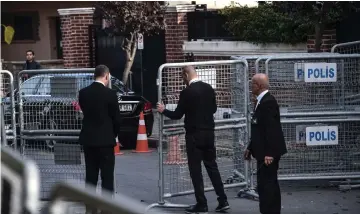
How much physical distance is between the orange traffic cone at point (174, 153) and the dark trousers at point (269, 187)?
5.46 ft

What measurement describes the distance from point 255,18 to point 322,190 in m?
6.89

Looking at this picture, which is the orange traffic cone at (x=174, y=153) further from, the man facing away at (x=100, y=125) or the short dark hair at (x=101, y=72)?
the short dark hair at (x=101, y=72)

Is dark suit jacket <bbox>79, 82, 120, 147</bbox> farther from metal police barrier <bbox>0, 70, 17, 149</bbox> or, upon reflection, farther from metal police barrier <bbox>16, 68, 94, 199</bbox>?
metal police barrier <bbox>0, 70, 17, 149</bbox>

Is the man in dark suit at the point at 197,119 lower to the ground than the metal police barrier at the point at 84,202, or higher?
lower

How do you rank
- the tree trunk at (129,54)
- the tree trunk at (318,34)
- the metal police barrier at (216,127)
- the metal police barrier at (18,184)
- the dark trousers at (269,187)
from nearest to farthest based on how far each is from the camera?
the metal police barrier at (18,184)
the dark trousers at (269,187)
the metal police barrier at (216,127)
the tree trunk at (318,34)
the tree trunk at (129,54)

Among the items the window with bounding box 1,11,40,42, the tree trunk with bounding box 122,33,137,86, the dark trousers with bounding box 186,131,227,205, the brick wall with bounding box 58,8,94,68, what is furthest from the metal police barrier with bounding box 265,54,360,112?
the window with bounding box 1,11,40,42

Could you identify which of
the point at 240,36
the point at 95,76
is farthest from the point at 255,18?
the point at 95,76

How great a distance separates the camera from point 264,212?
8.19 meters

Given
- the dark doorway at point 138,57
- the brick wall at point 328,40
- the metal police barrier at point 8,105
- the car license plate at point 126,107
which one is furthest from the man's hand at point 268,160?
the dark doorway at point 138,57

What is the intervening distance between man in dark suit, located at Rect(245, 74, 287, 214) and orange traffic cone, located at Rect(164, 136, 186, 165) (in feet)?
5.09

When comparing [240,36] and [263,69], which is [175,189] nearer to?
[263,69]

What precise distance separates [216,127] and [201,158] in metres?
0.99

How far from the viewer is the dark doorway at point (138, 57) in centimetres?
2103

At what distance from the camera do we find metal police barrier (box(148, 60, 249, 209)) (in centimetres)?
953
